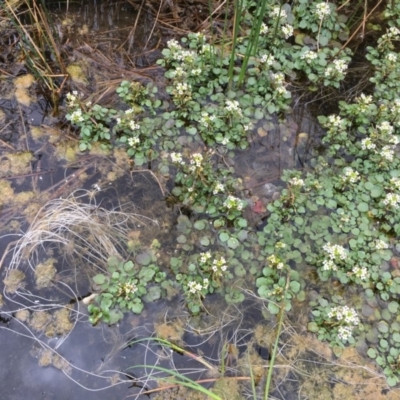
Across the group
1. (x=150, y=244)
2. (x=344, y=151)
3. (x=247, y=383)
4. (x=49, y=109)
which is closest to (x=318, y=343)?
(x=247, y=383)

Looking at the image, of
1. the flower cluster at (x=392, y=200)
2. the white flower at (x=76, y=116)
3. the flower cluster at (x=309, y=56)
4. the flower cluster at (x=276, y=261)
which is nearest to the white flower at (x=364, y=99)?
the flower cluster at (x=309, y=56)

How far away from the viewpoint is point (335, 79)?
380 cm

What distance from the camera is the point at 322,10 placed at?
388cm

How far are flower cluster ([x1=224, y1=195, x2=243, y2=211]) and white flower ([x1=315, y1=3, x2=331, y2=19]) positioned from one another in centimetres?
193

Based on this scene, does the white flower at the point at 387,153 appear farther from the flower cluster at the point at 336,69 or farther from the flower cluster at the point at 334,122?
the flower cluster at the point at 336,69

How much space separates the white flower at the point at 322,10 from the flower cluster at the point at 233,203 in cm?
193

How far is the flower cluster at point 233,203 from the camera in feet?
10.1

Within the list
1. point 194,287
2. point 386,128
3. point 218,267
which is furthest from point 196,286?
point 386,128

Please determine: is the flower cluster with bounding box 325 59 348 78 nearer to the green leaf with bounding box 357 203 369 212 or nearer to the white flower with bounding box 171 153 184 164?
the green leaf with bounding box 357 203 369 212

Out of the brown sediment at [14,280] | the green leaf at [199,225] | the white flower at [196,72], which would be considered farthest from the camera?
the white flower at [196,72]

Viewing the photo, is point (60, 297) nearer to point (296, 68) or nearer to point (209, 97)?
point (209, 97)

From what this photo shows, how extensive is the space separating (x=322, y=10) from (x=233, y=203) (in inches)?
78.9

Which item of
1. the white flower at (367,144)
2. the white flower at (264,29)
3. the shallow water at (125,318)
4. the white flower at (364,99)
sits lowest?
the shallow water at (125,318)

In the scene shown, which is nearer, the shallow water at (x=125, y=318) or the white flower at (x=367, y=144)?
the shallow water at (x=125, y=318)
